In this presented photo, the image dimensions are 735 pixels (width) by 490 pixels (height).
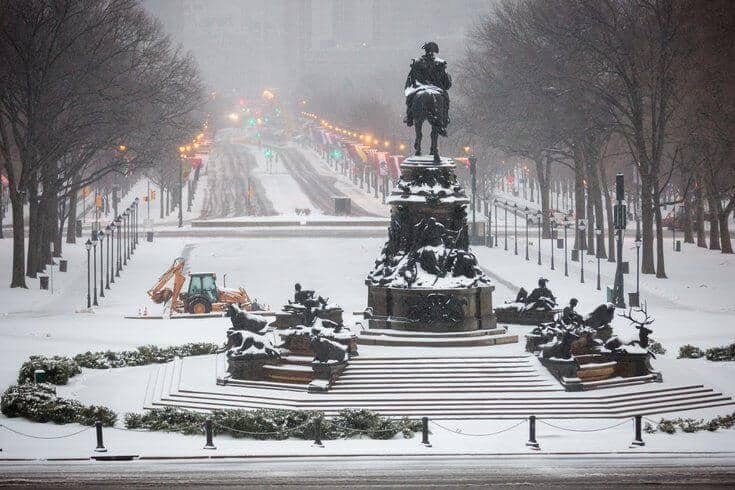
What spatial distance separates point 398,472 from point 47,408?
38.6 ft

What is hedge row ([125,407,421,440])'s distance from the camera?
4031cm

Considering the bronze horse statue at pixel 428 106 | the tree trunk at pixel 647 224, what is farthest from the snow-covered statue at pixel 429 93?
the tree trunk at pixel 647 224

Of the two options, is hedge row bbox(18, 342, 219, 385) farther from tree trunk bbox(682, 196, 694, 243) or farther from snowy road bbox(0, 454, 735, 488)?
tree trunk bbox(682, 196, 694, 243)

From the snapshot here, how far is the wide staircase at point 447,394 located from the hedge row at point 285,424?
1.59 metres

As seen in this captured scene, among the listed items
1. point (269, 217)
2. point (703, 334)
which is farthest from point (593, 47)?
point (269, 217)

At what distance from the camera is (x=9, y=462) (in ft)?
122

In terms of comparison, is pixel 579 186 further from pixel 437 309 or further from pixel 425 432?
pixel 425 432

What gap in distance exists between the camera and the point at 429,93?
51.6 m

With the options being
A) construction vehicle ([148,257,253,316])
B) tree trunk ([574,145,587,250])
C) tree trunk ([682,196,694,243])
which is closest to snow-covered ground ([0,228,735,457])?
construction vehicle ([148,257,253,316])

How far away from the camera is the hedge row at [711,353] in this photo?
5194 centimetres

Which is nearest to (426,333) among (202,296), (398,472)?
(398,472)

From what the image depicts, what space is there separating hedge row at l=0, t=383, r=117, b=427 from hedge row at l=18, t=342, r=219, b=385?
3601mm

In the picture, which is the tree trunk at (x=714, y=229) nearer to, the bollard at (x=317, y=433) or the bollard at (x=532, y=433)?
the bollard at (x=532, y=433)

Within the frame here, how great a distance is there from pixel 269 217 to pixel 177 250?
3204cm
